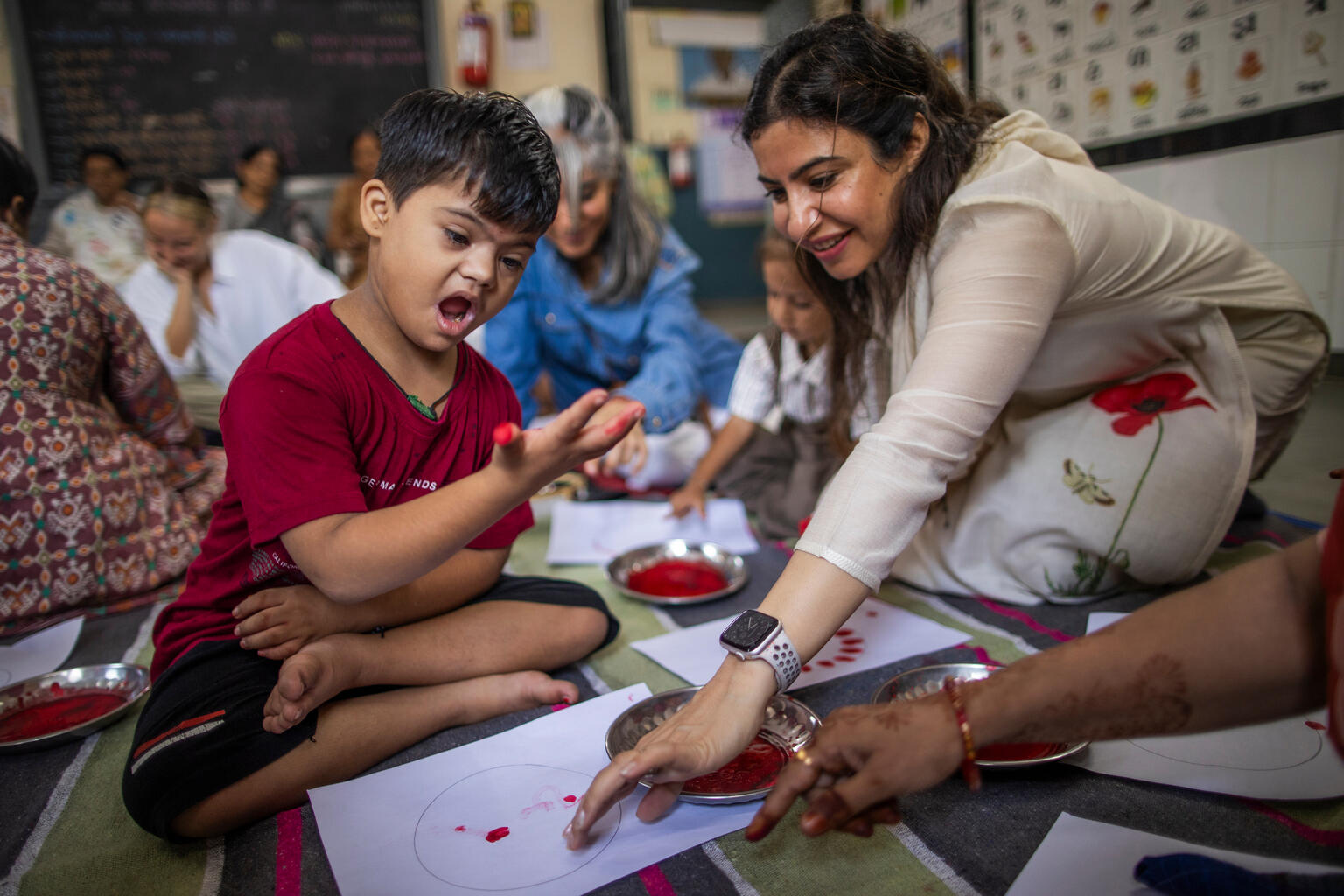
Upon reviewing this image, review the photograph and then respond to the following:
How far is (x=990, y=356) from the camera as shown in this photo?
0.95 meters

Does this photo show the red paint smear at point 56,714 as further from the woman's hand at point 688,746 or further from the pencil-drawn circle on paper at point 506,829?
the woman's hand at point 688,746

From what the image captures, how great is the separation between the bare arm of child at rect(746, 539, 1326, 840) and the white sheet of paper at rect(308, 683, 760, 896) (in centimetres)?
23

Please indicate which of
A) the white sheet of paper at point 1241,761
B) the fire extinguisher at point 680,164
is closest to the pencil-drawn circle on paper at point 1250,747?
the white sheet of paper at point 1241,761

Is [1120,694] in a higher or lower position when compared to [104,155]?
lower

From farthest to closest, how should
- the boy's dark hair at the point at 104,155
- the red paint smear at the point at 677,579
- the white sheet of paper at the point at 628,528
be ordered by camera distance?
the boy's dark hair at the point at 104,155
the white sheet of paper at the point at 628,528
the red paint smear at the point at 677,579

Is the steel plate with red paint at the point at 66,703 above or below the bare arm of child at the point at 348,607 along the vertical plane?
below

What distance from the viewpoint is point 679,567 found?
165 cm

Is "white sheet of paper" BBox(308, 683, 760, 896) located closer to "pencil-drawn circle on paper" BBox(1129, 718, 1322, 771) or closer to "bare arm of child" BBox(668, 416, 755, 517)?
"pencil-drawn circle on paper" BBox(1129, 718, 1322, 771)

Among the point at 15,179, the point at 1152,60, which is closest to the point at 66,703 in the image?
the point at 15,179

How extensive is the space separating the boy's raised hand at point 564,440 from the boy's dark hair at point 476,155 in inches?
12.5

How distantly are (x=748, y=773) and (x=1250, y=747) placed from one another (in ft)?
1.82

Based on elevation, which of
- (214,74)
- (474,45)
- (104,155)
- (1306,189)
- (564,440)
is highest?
(474,45)

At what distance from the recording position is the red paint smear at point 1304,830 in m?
0.78

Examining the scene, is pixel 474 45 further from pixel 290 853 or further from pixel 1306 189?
pixel 290 853
